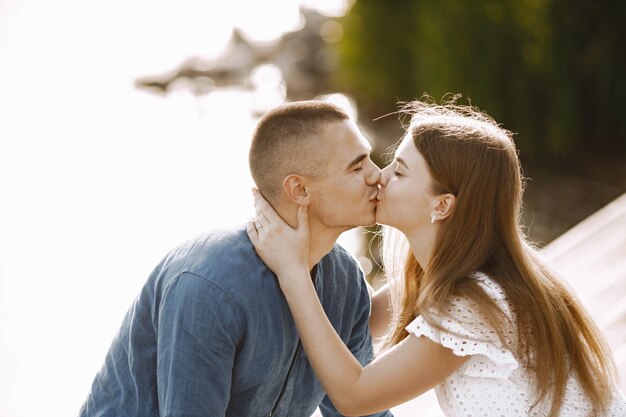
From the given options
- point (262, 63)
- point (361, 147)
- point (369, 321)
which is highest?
point (361, 147)

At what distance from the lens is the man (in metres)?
2.09

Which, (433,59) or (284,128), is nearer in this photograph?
(284,128)

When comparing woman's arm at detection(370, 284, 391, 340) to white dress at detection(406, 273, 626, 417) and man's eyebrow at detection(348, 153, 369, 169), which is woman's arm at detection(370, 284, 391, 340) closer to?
white dress at detection(406, 273, 626, 417)

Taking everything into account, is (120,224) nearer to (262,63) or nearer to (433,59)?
(433,59)

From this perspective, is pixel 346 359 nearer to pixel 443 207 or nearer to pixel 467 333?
pixel 467 333

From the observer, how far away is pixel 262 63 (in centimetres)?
1236

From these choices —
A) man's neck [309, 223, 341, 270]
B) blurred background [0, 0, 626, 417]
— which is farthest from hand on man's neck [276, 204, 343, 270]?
blurred background [0, 0, 626, 417]

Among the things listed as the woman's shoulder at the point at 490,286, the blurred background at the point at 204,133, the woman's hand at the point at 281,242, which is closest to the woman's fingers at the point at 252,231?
the woman's hand at the point at 281,242

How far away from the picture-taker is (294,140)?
231 centimetres

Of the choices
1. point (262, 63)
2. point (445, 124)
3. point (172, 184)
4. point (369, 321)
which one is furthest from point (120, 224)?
point (262, 63)

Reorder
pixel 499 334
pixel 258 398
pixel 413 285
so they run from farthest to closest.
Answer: pixel 413 285, pixel 258 398, pixel 499 334

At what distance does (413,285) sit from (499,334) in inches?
17.3

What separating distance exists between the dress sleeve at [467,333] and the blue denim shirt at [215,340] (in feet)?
1.21

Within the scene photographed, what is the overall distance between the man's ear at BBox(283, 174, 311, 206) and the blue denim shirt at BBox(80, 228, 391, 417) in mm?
170
